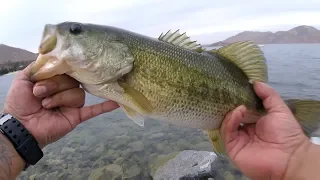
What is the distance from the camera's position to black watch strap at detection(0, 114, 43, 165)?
2.94 meters

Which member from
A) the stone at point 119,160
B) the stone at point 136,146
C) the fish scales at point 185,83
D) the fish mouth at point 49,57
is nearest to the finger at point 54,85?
the fish mouth at point 49,57

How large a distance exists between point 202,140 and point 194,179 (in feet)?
8.16

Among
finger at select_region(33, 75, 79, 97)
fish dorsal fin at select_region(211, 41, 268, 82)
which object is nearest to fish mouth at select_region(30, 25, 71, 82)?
finger at select_region(33, 75, 79, 97)

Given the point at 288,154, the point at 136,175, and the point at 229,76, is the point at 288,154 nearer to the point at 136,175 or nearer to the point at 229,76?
the point at 229,76

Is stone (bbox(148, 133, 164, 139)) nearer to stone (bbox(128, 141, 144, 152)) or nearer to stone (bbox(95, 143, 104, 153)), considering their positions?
stone (bbox(128, 141, 144, 152))

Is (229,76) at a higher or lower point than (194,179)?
higher

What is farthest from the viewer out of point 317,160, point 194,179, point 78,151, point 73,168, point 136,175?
point 78,151

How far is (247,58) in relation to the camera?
339 cm

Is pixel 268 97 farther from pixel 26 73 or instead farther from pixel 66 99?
pixel 26 73

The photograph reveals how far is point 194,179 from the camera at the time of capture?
571 centimetres

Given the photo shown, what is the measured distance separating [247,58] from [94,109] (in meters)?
1.86

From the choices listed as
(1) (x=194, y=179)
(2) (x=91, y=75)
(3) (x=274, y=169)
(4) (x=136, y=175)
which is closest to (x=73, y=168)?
(4) (x=136, y=175)

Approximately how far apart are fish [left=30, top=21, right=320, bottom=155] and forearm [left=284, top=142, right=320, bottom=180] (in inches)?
21.2

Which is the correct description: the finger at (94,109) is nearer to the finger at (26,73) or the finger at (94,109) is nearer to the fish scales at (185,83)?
the fish scales at (185,83)
